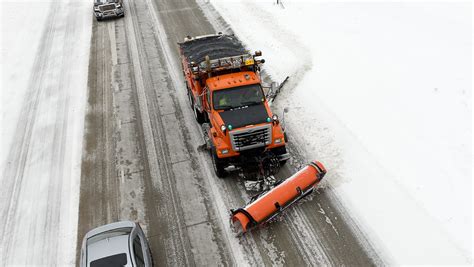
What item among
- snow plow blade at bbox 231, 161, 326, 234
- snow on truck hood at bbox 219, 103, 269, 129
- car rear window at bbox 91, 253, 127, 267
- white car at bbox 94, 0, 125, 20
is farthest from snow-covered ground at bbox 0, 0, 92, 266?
snow on truck hood at bbox 219, 103, 269, 129

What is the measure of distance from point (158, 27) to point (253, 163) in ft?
48.9

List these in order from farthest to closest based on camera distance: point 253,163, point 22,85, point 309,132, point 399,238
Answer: point 22,85
point 309,132
point 253,163
point 399,238

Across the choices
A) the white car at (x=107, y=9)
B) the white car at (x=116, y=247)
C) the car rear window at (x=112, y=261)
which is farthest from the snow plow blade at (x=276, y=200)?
the white car at (x=107, y=9)

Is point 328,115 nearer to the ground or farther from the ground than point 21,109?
farther from the ground

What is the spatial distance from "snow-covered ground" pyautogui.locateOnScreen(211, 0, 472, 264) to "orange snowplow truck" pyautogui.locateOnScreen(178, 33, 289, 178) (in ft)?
7.18

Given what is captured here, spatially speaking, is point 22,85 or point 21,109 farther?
point 22,85

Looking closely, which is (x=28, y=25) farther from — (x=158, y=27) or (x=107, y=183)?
(x=107, y=183)

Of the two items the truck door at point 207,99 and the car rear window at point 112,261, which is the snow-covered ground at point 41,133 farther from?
the truck door at point 207,99

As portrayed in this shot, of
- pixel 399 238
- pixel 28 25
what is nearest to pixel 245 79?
pixel 399 238

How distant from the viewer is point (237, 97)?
39.3 ft

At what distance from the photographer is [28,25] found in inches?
1008

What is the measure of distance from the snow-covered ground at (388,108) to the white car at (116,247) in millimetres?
5696

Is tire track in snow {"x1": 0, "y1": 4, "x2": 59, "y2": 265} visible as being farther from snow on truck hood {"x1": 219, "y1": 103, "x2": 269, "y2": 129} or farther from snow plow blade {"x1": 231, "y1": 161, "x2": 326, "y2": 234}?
snow on truck hood {"x1": 219, "y1": 103, "x2": 269, "y2": 129}

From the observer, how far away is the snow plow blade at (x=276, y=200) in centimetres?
980
